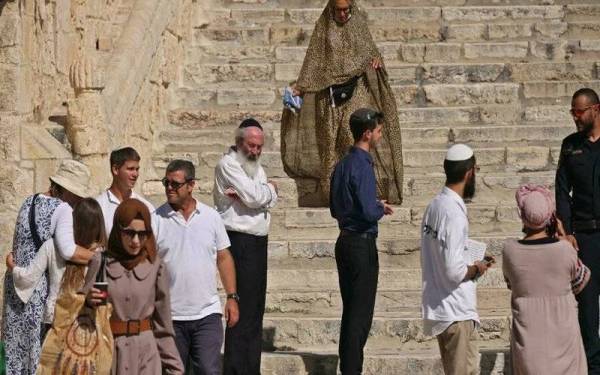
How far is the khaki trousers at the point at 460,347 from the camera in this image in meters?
9.74

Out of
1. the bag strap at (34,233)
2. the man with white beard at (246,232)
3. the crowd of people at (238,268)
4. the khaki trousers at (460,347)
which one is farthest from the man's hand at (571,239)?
the bag strap at (34,233)

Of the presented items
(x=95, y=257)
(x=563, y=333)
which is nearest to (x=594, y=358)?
(x=563, y=333)

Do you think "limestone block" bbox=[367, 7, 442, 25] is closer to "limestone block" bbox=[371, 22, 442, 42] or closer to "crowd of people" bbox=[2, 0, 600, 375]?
"limestone block" bbox=[371, 22, 442, 42]

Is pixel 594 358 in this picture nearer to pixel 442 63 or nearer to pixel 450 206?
pixel 450 206

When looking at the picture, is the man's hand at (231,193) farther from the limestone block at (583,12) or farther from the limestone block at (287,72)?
the limestone block at (583,12)

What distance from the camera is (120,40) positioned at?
49.5 feet

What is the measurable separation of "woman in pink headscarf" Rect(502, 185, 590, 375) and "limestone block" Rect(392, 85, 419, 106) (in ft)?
21.8

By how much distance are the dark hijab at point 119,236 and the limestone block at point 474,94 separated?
7.36 m

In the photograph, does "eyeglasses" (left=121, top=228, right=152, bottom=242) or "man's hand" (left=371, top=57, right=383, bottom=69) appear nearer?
"eyeglasses" (left=121, top=228, right=152, bottom=242)

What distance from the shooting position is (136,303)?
29.1 feet

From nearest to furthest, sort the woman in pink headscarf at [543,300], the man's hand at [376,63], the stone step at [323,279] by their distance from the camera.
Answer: the woman in pink headscarf at [543,300] < the stone step at [323,279] < the man's hand at [376,63]

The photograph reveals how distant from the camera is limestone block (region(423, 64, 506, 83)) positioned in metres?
16.3

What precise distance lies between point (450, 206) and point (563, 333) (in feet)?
3.16

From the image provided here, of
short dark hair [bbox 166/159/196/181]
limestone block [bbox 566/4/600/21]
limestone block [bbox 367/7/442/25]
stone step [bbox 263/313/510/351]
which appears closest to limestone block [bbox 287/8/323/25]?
limestone block [bbox 367/7/442/25]
